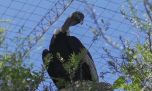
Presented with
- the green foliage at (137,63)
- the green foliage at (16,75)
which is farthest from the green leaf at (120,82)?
the green foliage at (16,75)

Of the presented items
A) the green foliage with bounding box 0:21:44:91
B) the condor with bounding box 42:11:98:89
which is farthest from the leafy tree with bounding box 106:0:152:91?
the condor with bounding box 42:11:98:89

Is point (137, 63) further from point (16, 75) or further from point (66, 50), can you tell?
point (66, 50)

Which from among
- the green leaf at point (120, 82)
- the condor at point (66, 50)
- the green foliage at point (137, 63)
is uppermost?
the green foliage at point (137, 63)

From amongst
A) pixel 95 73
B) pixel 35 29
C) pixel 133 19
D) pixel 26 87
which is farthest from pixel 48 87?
pixel 35 29

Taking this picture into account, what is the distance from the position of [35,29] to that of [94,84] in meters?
4.11

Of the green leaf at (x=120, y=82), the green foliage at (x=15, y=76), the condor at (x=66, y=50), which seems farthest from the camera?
the condor at (x=66, y=50)

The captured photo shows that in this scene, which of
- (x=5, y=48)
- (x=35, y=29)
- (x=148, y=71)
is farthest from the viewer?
(x=35, y=29)

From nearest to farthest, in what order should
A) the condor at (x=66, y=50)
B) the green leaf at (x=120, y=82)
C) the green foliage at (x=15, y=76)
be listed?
the green foliage at (x=15, y=76)
the green leaf at (x=120, y=82)
the condor at (x=66, y=50)

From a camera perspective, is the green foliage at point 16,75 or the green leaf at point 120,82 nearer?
the green foliage at point 16,75

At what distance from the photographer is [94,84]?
11.0 feet

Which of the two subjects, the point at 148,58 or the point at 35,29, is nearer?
the point at 148,58

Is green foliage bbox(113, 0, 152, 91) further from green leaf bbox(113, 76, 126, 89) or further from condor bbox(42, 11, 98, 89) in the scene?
condor bbox(42, 11, 98, 89)

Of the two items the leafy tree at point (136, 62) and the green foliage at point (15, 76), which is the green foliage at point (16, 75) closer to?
the green foliage at point (15, 76)

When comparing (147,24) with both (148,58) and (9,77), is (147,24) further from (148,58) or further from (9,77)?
(9,77)
